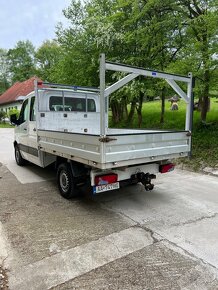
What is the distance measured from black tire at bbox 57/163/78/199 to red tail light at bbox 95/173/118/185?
77cm

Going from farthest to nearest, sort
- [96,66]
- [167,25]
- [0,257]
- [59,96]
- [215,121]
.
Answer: [96,66] → [215,121] → [167,25] → [59,96] → [0,257]

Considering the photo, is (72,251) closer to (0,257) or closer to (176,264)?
(0,257)

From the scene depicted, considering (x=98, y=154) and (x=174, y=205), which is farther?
(x=174, y=205)

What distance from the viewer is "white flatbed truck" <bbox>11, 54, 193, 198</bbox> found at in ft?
12.9

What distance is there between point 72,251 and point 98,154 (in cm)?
134

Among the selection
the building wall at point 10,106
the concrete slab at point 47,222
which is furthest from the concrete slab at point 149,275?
the building wall at point 10,106

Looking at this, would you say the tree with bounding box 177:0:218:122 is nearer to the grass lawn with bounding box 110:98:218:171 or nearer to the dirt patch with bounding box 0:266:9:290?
the grass lawn with bounding box 110:98:218:171

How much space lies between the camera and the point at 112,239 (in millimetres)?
3568

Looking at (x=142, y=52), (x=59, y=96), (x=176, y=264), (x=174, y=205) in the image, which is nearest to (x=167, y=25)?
(x=142, y=52)

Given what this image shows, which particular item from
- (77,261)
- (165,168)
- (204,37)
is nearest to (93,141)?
(77,261)

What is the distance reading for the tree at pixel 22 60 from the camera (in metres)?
51.8

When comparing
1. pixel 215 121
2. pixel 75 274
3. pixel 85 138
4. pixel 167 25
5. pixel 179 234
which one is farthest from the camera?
pixel 215 121

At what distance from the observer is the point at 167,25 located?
9.23 m

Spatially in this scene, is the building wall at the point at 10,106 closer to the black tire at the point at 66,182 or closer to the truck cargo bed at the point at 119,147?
the black tire at the point at 66,182
